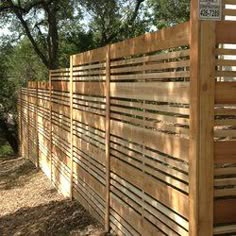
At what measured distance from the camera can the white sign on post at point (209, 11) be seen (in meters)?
3.76

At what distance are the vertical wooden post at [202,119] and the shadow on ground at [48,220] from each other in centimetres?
332

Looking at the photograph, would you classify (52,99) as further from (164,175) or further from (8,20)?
(8,20)

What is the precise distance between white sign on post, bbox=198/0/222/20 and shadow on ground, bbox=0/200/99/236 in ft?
13.4

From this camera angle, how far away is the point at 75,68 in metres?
8.60

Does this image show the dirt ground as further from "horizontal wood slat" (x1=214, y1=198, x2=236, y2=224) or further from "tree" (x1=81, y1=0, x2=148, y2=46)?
"tree" (x1=81, y1=0, x2=148, y2=46)

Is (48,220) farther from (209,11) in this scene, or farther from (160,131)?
(209,11)

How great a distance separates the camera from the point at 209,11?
3768 millimetres

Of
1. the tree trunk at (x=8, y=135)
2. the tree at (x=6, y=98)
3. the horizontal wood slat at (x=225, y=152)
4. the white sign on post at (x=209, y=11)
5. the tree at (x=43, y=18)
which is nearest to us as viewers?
the white sign on post at (x=209, y=11)

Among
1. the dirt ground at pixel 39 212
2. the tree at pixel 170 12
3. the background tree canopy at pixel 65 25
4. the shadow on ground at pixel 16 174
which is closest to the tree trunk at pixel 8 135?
the background tree canopy at pixel 65 25

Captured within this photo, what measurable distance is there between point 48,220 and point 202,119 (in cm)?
498

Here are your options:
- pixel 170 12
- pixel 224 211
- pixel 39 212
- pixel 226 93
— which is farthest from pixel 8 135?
pixel 226 93

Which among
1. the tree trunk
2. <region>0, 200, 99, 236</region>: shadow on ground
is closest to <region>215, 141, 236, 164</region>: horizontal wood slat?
<region>0, 200, 99, 236</region>: shadow on ground

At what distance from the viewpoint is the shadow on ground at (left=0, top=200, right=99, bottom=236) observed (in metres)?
7.43

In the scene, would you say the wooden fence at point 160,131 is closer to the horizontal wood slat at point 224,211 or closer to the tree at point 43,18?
the horizontal wood slat at point 224,211
